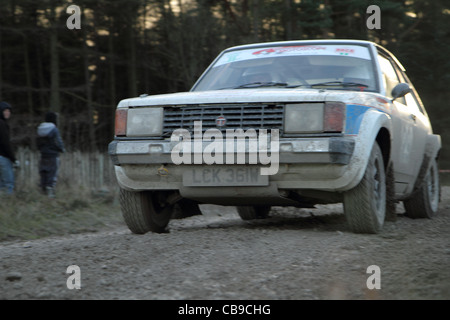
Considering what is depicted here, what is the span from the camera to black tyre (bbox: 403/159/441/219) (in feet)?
24.2

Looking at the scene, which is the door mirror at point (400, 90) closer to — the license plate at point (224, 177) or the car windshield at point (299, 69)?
the car windshield at point (299, 69)

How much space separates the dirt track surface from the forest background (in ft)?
43.8

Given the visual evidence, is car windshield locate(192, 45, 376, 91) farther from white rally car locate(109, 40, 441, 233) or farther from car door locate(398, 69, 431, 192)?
car door locate(398, 69, 431, 192)

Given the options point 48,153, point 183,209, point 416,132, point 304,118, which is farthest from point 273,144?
point 48,153

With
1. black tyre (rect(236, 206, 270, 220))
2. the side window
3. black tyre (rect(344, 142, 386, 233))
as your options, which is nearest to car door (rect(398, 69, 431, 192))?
the side window

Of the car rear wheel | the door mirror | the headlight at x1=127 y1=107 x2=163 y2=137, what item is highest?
the door mirror

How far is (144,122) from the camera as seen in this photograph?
205 inches

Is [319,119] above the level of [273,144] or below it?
above

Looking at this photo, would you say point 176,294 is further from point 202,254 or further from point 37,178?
point 37,178

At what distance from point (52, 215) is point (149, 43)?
15.3 meters

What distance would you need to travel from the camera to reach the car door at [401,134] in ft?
19.5

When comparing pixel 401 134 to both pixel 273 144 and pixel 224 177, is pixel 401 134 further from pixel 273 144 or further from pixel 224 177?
pixel 224 177

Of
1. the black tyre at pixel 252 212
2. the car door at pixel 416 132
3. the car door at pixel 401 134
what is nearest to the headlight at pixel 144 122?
the car door at pixel 401 134
